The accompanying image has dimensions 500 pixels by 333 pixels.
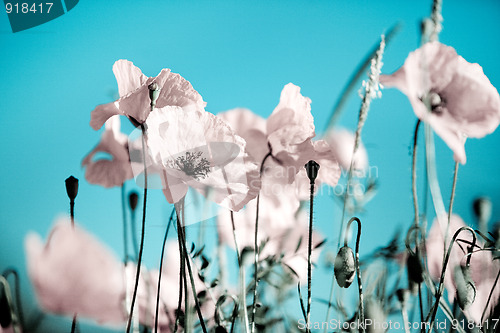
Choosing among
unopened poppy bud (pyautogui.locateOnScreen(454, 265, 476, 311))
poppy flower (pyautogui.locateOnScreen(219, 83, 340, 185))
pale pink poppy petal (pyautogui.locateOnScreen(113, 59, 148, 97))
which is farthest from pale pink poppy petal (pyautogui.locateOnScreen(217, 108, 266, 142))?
unopened poppy bud (pyautogui.locateOnScreen(454, 265, 476, 311))

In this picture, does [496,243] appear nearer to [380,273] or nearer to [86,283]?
[380,273]

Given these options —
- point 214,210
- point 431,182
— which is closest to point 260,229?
point 214,210

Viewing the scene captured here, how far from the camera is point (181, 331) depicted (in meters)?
0.37

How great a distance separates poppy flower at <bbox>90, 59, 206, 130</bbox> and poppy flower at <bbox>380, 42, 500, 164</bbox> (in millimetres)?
164

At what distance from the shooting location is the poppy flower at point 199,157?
30 centimetres

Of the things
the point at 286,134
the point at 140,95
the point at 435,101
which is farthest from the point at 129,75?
the point at 435,101

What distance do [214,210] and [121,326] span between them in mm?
129

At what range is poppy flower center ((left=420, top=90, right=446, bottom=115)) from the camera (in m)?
0.38

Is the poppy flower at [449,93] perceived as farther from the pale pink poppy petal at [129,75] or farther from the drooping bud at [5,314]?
the drooping bud at [5,314]

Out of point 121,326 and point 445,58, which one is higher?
point 445,58

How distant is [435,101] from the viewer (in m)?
0.38

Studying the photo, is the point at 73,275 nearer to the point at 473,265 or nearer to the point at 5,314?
the point at 5,314

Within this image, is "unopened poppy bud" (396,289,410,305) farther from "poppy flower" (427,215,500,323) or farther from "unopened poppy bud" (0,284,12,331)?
"unopened poppy bud" (0,284,12,331)

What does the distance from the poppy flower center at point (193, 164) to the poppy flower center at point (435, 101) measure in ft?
0.67
